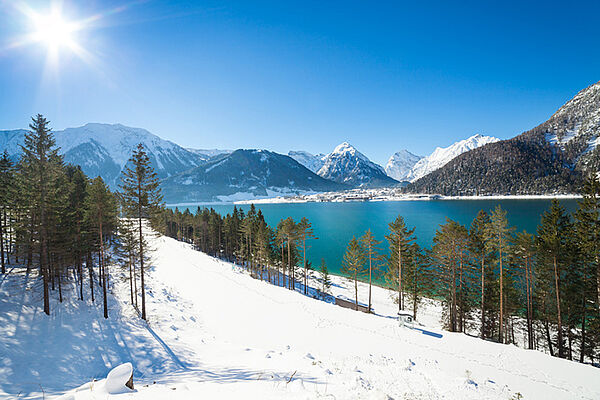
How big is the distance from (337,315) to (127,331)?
579 inches

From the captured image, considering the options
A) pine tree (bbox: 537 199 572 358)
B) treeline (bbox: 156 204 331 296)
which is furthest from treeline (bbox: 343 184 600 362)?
treeline (bbox: 156 204 331 296)

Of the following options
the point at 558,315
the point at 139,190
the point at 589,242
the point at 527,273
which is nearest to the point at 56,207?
the point at 139,190

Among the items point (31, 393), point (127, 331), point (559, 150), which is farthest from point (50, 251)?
point (559, 150)

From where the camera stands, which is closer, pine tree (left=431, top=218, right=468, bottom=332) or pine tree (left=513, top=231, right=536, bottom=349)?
pine tree (left=513, top=231, right=536, bottom=349)

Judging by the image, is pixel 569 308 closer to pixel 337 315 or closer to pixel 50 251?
pixel 337 315

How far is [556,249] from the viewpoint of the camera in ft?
58.2

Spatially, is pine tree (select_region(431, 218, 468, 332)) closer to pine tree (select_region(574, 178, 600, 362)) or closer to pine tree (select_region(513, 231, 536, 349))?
pine tree (select_region(513, 231, 536, 349))

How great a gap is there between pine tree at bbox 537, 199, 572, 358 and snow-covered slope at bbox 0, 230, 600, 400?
7449 mm

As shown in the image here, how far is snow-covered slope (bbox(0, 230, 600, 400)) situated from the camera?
7.43 metres

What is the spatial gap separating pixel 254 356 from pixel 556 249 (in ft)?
75.1

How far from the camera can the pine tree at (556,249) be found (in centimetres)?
1764

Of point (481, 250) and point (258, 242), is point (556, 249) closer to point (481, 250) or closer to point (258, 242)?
point (481, 250)

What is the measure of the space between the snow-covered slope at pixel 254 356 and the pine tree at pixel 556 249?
7.45 m

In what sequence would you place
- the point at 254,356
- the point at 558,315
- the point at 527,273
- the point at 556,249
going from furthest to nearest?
the point at 527,273
the point at 556,249
the point at 558,315
the point at 254,356
